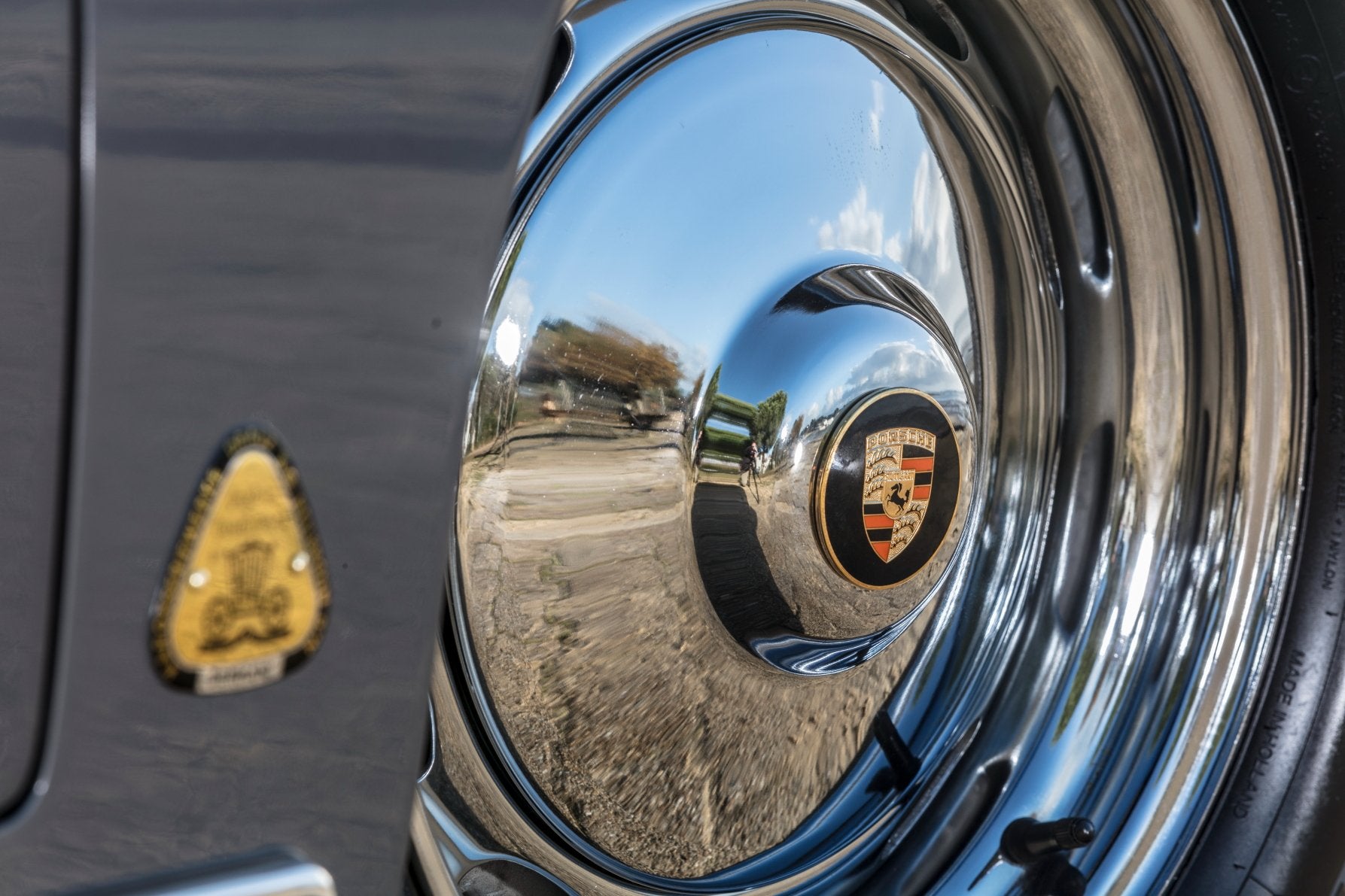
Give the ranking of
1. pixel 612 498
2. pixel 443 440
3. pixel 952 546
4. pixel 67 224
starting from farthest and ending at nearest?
1. pixel 952 546
2. pixel 612 498
3. pixel 443 440
4. pixel 67 224

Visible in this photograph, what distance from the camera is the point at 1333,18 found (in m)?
Result: 1.29

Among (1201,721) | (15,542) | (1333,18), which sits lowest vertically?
(1201,721)

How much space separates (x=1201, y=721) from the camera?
1491mm

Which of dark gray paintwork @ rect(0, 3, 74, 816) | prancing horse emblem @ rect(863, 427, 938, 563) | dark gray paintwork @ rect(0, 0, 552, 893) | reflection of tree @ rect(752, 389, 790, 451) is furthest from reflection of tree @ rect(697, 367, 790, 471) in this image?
dark gray paintwork @ rect(0, 3, 74, 816)

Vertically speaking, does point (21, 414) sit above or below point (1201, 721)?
above

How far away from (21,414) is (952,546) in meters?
1.13

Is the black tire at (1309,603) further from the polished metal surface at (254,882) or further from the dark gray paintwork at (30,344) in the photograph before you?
the dark gray paintwork at (30,344)

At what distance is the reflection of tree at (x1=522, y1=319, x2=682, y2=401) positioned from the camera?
1.06 metres

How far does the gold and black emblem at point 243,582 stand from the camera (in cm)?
53

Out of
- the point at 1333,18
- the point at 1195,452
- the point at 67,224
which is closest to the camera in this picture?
the point at 67,224

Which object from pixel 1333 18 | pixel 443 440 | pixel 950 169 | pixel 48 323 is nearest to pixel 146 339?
pixel 48 323

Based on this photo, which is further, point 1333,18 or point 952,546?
point 952,546

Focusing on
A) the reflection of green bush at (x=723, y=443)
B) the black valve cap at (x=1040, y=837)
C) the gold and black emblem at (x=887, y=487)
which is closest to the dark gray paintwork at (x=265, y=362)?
the reflection of green bush at (x=723, y=443)

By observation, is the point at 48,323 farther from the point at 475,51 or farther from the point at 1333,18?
the point at 1333,18
